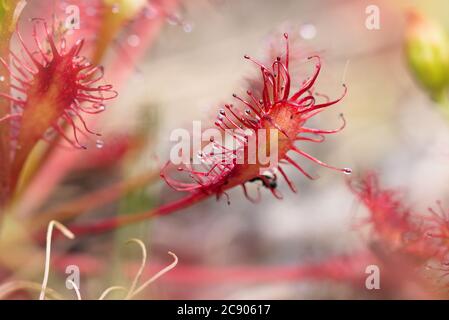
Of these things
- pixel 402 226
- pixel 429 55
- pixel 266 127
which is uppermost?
pixel 429 55

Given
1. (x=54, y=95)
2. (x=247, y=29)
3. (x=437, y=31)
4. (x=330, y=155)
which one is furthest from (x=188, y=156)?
(x=247, y=29)

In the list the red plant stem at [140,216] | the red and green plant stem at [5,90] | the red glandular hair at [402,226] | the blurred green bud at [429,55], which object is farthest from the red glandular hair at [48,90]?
the blurred green bud at [429,55]

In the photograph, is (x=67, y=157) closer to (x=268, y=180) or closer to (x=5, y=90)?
(x=5, y=90)

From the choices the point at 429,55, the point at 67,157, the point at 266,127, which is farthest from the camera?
the point at 67,157

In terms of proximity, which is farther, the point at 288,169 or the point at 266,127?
the point at 288,169

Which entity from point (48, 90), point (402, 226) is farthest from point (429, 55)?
point (48, 90)

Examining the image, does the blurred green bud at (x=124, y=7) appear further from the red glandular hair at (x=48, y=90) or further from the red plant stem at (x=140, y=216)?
the red plant stem at (x=140, y=216)
